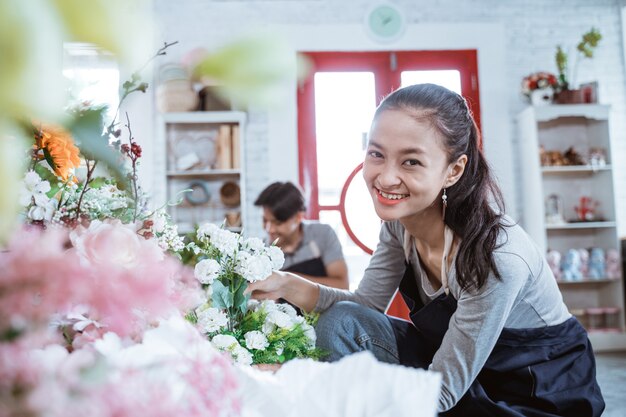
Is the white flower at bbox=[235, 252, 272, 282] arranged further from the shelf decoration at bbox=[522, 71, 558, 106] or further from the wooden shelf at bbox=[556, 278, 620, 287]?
the shelf decoration at bbox=[522, 71, 558, 106]

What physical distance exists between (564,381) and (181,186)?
12.2 ft

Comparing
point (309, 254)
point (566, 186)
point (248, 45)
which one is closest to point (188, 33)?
point (309, 254)

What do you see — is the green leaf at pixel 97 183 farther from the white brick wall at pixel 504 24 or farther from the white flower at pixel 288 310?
the white brick wall at pixel 504 24

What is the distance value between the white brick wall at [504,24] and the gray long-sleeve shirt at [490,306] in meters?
3.44

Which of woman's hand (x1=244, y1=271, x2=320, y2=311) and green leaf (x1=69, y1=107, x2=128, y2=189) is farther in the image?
woman's hand (x1=244, y1=271, x2=320, y2=311)

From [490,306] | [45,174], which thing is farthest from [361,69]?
[45,174]

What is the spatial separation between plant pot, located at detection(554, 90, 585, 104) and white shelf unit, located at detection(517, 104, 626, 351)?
6cm

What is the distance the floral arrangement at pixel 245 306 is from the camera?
1.32 metres

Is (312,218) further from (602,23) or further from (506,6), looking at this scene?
(602,23)

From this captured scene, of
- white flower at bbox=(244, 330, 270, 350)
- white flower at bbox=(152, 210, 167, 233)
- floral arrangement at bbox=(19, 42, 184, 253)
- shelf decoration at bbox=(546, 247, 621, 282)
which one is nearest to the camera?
floral arrangement at bbox=(19, 42, 184, 253)

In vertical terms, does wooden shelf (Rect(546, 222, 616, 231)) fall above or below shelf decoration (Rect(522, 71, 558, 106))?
below

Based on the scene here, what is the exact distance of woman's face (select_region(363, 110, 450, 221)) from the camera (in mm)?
1515

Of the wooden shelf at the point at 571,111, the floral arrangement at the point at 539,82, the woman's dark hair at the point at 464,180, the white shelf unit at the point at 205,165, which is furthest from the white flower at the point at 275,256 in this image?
the floral arrangement at the point at 539,82

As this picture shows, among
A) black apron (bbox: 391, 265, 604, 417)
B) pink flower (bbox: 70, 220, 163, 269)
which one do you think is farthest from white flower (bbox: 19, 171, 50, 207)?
black apron (bbox: 391, 265, 604, 417)
